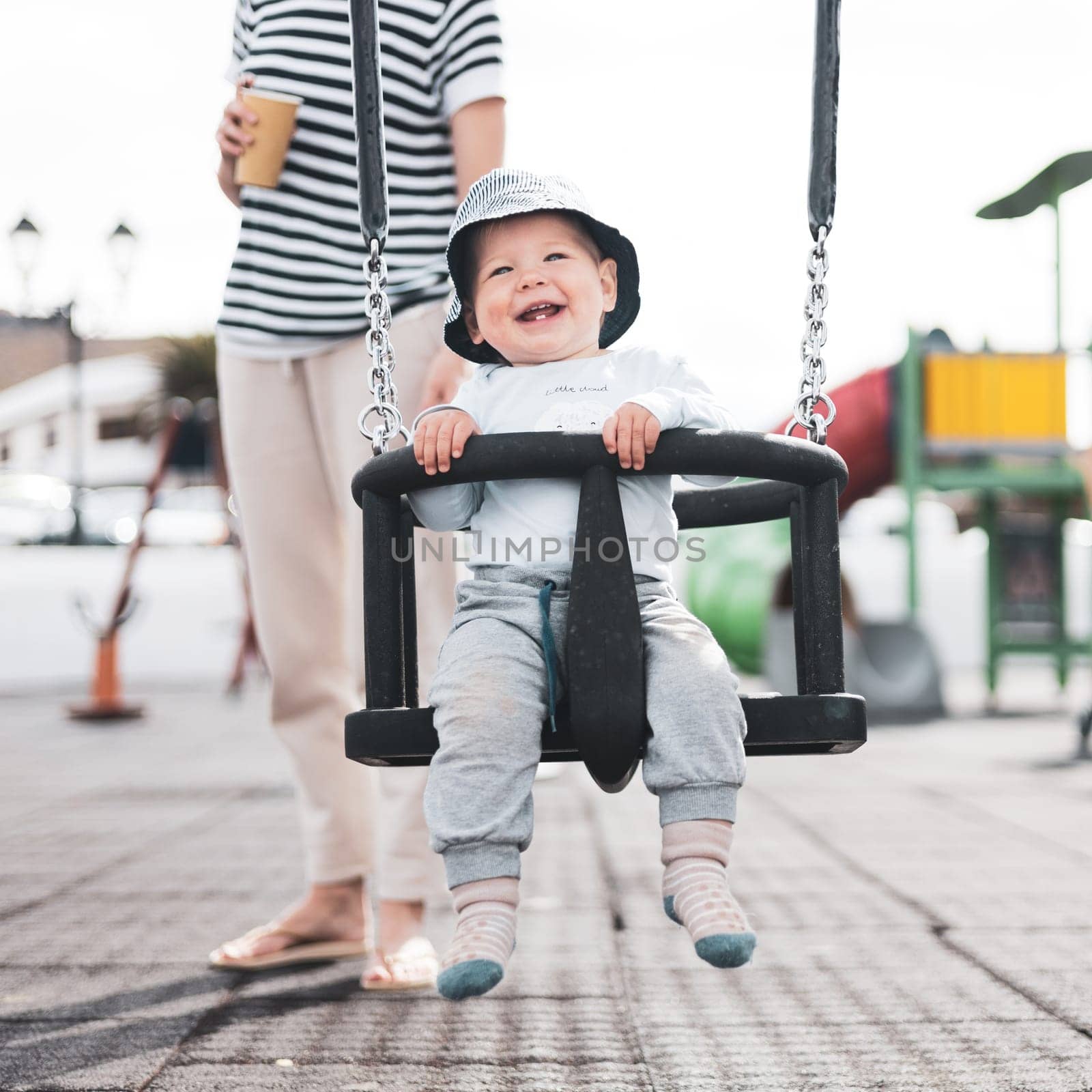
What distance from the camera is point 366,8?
151 cm

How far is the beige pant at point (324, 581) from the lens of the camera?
227 cm

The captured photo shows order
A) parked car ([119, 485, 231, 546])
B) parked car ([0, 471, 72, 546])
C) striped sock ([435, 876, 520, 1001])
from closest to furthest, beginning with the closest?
striped sock ([435, 876, 520, 1001]) → parked car ([119, 485, 231, 546]) → parked car ([0, 471, 72, 546])

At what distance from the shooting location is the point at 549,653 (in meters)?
1.53

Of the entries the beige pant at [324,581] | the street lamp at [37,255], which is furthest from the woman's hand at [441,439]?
the street lamp at [37,255]

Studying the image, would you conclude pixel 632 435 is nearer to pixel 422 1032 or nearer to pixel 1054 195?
pixel 422 1032

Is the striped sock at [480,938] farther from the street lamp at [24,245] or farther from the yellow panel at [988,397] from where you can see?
the street lamp at [24,245]

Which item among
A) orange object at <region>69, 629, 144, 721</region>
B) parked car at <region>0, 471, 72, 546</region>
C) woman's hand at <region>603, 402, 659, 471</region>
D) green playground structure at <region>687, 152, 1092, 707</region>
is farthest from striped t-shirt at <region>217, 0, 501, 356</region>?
parked car at <region>0, 471, 72, 546</region>

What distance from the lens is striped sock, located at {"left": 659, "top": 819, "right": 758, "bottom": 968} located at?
A: 4.44 ft

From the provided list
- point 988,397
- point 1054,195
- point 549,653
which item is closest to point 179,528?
point 988,397

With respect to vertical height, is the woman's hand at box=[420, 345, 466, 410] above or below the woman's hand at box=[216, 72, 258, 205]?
below

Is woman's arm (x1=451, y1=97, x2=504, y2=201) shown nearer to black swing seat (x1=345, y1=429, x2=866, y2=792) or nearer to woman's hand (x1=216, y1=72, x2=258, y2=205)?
woman's hand (x1=216, y1=72, x2=258, y2=205)

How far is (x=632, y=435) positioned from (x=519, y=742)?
0.36 meters

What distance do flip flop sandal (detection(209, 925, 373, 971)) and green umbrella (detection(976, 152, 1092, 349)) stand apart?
742cm

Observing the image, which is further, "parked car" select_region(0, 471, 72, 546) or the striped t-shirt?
"parked car" select_region(0, 471, 72, 546)
